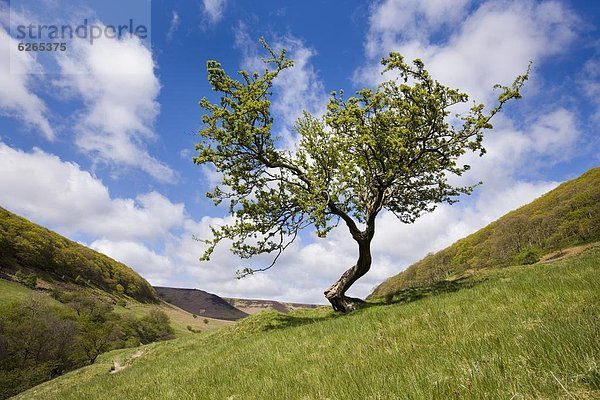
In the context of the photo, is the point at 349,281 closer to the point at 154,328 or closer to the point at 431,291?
→ the point at 431,291

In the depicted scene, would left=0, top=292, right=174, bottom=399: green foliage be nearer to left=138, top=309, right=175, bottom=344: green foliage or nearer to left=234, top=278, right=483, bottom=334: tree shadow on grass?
left=138, top=309, right=175, bottom=344: green foliage

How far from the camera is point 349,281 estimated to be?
73.9 feet

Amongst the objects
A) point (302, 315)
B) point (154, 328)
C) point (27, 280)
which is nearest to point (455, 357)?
point (302, 315)

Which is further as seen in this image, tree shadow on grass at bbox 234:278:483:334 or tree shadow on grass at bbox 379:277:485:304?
tree shadow on grass at bbox 234:278:483:334

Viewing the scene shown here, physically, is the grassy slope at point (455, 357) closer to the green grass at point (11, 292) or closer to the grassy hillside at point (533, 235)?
the grassy hillside at point (533, 235)

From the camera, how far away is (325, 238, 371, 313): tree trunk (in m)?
22.0

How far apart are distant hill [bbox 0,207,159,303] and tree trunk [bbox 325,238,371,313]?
135898 millimetres

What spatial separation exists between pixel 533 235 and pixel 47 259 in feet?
598

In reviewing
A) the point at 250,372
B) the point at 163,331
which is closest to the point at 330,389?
the point at 250,372

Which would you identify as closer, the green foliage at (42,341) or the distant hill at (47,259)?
the green foliage at (42,341)

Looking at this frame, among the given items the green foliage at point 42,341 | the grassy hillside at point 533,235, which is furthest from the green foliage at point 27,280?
the grassy hillside at point 533,235

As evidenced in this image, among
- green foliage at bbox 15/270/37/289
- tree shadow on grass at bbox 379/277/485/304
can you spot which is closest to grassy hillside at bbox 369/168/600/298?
tree shadow on grass at bbox 379/277/485/304

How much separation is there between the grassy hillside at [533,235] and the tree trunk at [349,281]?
21.7 metres

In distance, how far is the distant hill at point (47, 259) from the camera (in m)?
128
